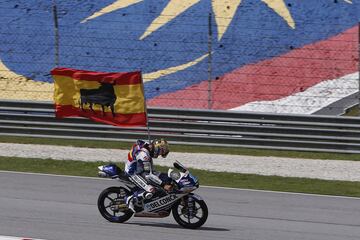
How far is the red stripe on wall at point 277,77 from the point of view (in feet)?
66.4

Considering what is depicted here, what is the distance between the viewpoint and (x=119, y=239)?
8.95 metres

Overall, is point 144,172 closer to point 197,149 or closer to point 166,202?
point 166,202

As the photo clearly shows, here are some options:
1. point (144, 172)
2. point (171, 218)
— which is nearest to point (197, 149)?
point (171, 218)

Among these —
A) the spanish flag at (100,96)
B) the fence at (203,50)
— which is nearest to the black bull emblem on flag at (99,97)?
the spanish flag at (100,96)

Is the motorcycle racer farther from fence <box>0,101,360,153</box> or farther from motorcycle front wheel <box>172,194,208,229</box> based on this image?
fence <box>0,101,360,153</box>

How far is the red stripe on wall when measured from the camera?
2023cm

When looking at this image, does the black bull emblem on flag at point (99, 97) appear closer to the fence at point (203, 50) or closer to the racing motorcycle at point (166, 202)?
the fence at point (203, 50)

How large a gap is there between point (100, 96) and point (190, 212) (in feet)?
24.5

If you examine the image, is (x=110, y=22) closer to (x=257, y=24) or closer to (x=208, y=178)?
(x=257, y=24)

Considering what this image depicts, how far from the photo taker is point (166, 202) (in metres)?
9.84

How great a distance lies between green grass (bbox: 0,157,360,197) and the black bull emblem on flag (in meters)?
1.71

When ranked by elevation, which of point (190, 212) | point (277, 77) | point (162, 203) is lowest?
point (190, 212)

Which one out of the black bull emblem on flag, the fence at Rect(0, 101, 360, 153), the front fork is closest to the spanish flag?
the black bull emblem on flag

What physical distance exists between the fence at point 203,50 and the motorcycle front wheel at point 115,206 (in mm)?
9917
